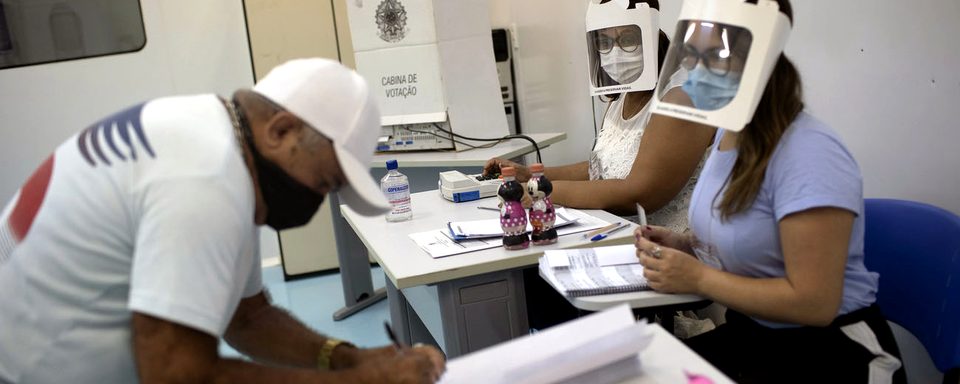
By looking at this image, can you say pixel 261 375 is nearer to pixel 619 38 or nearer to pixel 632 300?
pixel 632 300

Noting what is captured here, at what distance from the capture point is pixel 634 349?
1.02m

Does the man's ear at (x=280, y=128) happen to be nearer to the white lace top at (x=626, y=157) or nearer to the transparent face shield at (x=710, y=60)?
the transparent face shield at (x=710, y=60)

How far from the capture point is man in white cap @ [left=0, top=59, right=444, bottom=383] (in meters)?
0.80

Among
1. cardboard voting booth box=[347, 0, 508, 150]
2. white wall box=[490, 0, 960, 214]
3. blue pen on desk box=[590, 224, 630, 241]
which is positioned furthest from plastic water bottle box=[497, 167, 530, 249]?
cardboard voting booth box=[347, 0, 508, 150]

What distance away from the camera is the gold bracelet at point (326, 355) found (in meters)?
1.17

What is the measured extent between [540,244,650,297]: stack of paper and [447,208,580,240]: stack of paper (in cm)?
24

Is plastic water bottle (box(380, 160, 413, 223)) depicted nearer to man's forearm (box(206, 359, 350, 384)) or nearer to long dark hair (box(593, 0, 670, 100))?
long dark hair (box(593, 0, 670, 100))

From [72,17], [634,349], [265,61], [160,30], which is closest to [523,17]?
[265,61]

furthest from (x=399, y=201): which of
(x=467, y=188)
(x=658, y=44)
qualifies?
(x=658, y=44)

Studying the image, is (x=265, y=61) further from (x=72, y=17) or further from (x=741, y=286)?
(x=741, y=286)

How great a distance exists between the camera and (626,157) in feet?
7.18

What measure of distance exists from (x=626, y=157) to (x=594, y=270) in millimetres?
758

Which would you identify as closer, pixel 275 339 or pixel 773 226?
pixel 275 339

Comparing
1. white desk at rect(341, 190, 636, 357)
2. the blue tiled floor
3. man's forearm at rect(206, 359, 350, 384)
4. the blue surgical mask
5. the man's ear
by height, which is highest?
the man's ear
